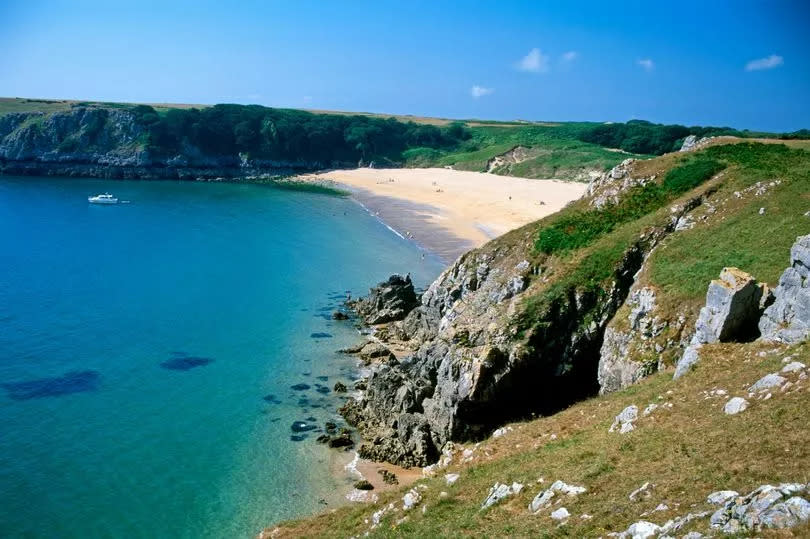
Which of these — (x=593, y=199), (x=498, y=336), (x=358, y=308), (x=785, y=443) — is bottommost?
(x=358, y=308)

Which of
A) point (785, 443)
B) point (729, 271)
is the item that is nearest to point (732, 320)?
point (729, 271)

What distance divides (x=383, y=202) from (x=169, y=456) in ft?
349

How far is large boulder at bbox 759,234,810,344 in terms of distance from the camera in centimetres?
2248

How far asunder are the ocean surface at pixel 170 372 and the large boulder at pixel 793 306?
74.1 feet

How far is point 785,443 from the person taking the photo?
1528 centimetres

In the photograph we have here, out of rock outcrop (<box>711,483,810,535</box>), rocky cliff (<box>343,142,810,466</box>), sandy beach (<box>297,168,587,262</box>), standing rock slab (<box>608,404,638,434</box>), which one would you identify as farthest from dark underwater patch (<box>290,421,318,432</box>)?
sandy beach (<box>297,168,587,262</box>)

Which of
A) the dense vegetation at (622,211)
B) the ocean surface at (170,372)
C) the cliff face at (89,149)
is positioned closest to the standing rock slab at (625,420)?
the ocean surface at (170,372)

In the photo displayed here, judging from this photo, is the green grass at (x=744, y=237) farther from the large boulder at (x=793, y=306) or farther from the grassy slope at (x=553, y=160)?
the grassy slope at (x=553, y=160)

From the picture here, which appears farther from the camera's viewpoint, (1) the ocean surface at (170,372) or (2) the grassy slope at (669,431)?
(1) the ocean surface at (170,372)

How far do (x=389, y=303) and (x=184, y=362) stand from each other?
2053cm

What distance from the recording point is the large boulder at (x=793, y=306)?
22.5m

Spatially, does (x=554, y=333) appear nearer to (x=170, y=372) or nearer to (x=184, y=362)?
(x=170, y=372)

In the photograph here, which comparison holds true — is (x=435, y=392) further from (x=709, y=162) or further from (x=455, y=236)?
(x=455, y=236)

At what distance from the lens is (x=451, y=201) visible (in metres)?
131
